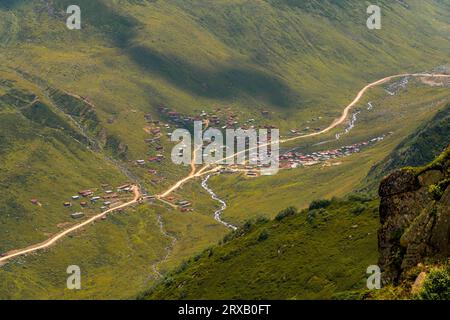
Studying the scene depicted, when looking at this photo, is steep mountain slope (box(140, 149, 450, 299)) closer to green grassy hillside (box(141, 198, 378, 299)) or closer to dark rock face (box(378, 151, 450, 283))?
dark rock face (box(378, 151, 450, 283))

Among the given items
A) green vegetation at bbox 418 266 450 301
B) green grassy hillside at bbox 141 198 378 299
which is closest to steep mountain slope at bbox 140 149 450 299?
green vegetation at bbox 418 266 450 301

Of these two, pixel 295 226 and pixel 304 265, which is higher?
pixel 295 226

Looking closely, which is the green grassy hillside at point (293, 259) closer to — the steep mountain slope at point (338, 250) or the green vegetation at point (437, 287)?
the steep mountain slope at point (338, 250)

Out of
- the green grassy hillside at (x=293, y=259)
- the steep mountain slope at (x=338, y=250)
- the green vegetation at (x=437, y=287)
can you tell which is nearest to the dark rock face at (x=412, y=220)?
the steep mountain slope at (x=338, y=250)

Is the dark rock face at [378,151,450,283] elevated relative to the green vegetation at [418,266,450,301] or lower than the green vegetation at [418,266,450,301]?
elevated

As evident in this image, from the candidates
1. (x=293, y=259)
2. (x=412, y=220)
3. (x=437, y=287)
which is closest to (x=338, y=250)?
(x=293, y=259)
